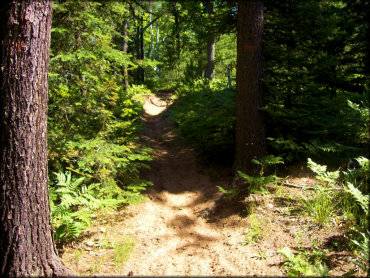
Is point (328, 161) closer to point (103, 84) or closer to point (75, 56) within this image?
point (103, 84)

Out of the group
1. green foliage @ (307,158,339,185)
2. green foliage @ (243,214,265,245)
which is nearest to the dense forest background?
green foliage @ (307,158,339,185)

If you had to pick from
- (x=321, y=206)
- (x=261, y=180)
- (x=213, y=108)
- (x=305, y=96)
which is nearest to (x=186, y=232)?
(x=261, y=180)

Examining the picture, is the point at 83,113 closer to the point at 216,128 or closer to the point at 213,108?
the point at 216,128

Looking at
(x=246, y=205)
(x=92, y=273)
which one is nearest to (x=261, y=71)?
(x=246, y=205)

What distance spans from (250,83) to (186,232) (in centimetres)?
337

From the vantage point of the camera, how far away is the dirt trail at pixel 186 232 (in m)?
3.23

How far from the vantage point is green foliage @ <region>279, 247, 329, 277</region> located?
2.56 metres

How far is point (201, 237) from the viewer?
408 cm

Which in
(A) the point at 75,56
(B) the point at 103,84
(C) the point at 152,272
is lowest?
(C) the point at 152,272

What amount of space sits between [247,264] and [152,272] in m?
1.34

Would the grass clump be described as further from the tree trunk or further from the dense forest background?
the tree trunk

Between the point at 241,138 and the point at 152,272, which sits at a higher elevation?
the point at 241,138

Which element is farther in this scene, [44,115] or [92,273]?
[92,273]

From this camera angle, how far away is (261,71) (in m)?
5.06
